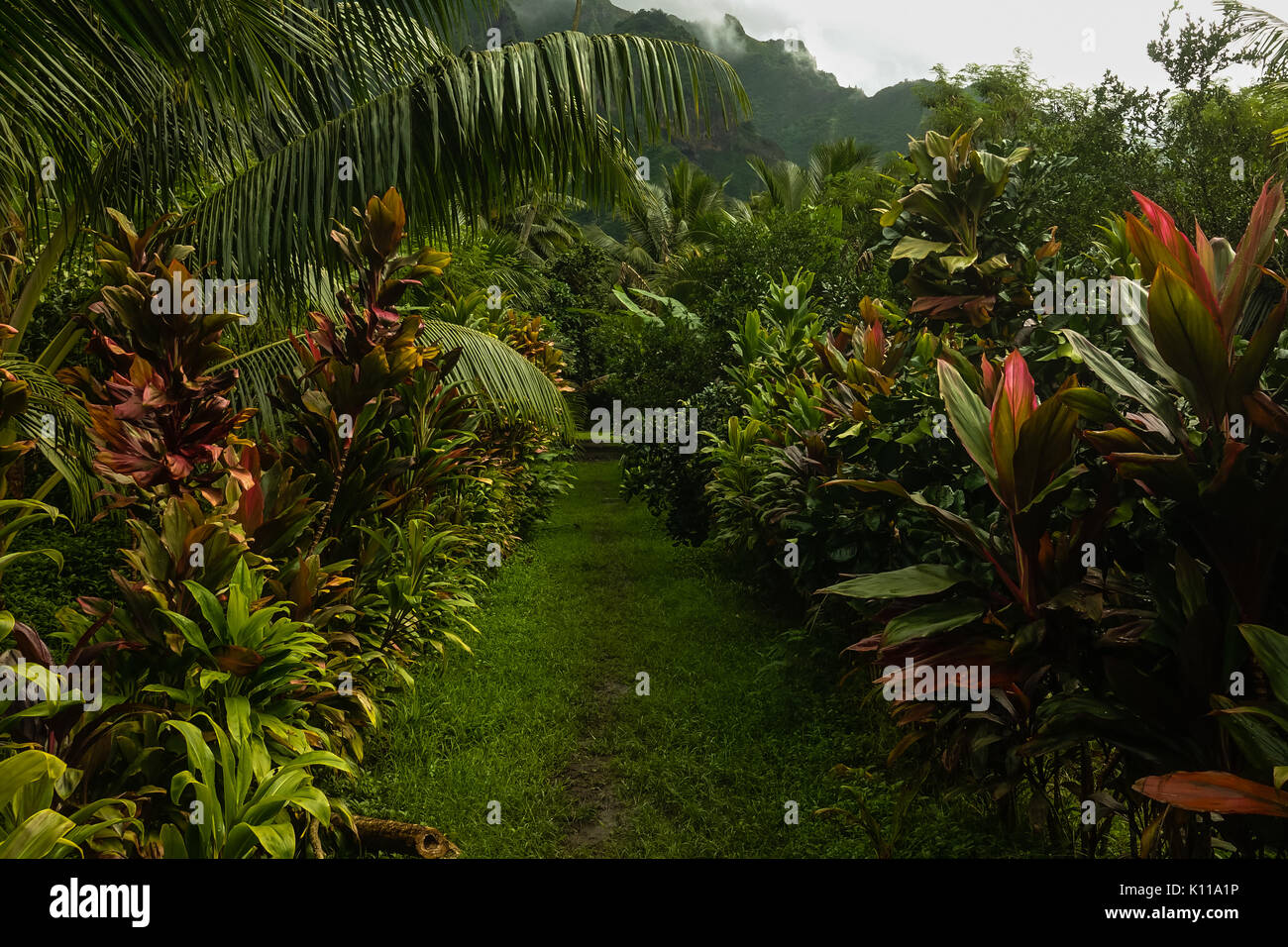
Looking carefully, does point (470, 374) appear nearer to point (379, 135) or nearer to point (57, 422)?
point (379, 135)

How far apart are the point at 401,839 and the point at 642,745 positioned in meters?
1.36

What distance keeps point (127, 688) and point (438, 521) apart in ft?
11.8

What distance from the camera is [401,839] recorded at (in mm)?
2637

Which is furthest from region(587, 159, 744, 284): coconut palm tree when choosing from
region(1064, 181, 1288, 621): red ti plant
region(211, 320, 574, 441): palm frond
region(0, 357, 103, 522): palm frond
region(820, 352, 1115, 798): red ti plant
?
region(1064, 181, 1288, 621): red ti plant

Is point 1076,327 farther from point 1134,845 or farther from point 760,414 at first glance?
point 760,414

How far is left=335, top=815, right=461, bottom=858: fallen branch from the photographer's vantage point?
2.63m

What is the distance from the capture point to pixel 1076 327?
3.10 meters

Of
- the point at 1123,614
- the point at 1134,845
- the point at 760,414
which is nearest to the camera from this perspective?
the point at 1123,614

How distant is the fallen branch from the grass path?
0.18 metres

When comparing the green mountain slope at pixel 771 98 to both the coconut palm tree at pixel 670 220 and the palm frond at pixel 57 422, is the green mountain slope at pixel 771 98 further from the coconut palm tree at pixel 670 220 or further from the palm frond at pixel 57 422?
the palm frond at pixel 57 422

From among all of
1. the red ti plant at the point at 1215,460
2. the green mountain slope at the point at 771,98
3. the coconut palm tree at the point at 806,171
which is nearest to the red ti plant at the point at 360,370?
the red ti plant at the point at 1215,460

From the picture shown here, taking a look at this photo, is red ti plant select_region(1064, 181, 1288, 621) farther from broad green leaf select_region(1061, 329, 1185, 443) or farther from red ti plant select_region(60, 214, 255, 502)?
red ti plant select_region(60, 214, 255, 502)

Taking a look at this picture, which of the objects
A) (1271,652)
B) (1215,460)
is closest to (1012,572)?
(1215,460)
